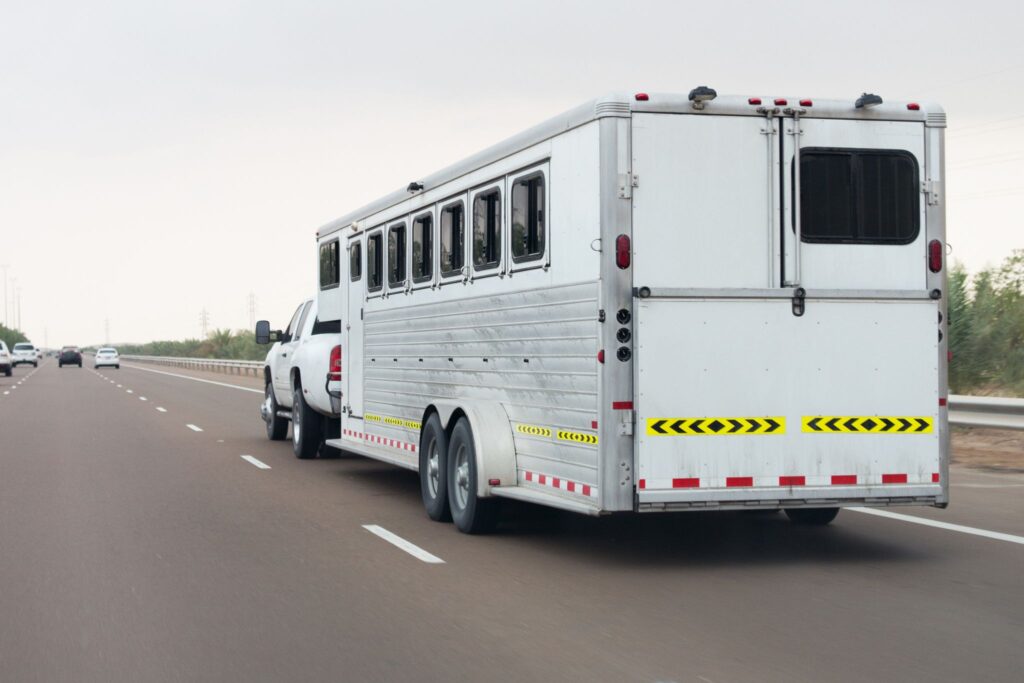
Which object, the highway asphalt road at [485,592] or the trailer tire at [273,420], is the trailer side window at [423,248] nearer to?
the highway asphalt road at [485,592]

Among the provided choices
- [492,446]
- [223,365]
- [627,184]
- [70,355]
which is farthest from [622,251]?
[70,355]

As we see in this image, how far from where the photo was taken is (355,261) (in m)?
14.8

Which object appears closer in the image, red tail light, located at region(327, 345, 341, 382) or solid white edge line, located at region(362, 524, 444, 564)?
solid white edge line, located at region(362, 524, 444, 564)

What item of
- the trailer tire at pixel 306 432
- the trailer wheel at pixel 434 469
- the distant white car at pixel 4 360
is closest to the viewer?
the trailer wheel at pixel 434 469

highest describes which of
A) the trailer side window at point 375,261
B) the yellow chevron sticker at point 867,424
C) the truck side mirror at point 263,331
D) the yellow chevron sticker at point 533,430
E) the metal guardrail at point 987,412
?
the trailer side window at point 375,261

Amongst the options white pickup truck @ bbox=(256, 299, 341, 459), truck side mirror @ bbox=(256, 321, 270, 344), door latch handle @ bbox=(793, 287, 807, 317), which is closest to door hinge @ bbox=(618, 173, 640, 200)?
door latch handle @ bbox=(793, 287, 807, 317)

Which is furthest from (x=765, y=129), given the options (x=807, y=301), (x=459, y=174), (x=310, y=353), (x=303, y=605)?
(x=310, y=353)

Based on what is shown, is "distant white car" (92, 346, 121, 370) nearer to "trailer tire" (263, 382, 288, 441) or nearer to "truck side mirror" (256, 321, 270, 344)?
"trailer tire" (263, 382, 288, 441)

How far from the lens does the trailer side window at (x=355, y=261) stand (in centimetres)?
1454

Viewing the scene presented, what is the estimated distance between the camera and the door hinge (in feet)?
27.7

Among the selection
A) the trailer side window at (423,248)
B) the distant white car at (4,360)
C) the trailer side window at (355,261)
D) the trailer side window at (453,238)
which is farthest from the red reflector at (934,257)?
the distant white car at (4,360)

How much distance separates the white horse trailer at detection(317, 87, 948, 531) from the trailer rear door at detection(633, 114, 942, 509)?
0.04 feet

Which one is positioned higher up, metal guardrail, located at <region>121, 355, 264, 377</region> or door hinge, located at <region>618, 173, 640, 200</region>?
door hinge, located at <region>618, 173, 640, 200</region>

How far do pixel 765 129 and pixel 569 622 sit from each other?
3.59 metres
